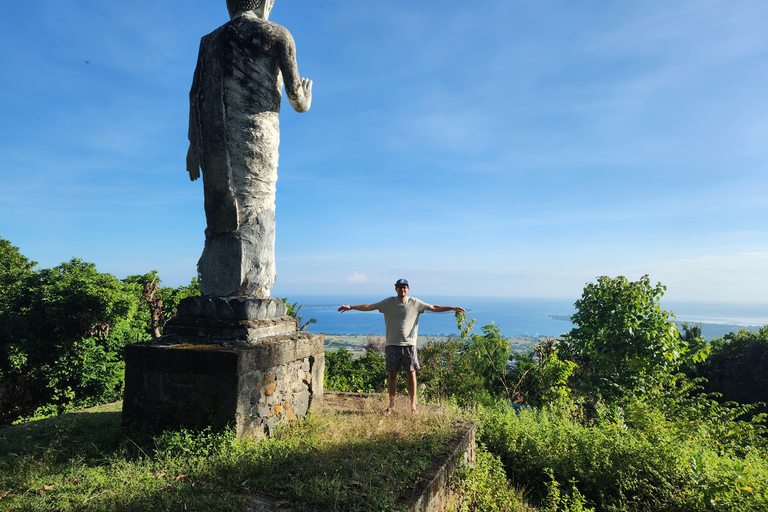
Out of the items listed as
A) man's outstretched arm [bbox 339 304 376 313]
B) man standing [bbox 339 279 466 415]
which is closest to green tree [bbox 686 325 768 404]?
man standing [bbox 339 279 466 415]

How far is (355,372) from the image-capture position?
1024 centimetres

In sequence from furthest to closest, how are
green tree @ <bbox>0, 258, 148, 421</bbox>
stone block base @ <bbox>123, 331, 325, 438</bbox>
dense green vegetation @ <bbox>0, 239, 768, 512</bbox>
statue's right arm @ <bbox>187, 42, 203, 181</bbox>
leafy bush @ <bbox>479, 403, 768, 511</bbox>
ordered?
green tree @ <bbox>0, 258, 148, 421</bbox> → statue's right arm @ <bbox>187, 42, 203, 181</bbox> → leafy bush @ <bbox>479, 403, 768, 511</bbox> → stone block base @ <bbox>123, 331, 325, 438</bbox> → dense green vegetation @ <bbox>0, 239, 768, 512</bbox>

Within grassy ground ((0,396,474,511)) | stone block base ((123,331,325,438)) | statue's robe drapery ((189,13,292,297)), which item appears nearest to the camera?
grassy ground ((0,396,474,511))

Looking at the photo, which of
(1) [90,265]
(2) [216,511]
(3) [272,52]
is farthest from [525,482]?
(1) [90,265]

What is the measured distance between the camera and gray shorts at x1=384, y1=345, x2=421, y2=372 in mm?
5664

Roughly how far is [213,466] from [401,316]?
2751mm

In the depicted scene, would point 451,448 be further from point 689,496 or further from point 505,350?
point 505,350

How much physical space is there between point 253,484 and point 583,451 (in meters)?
4.63

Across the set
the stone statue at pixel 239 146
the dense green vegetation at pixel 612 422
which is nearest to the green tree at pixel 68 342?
the dense green vegetation at pixel 612 422

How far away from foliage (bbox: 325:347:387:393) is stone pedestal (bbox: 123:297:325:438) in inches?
183

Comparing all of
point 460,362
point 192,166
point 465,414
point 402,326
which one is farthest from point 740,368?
point 192,166

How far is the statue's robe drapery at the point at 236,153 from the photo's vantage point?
4.85m

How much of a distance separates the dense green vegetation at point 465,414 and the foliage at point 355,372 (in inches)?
1.9

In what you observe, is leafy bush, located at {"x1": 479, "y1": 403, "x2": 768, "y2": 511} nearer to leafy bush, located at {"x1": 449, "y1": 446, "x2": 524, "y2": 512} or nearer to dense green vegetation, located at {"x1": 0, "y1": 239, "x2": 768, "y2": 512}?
dense green vegetation, located at {"x1": 0, "y1": 239, "x2": 768, "y2": 512}
